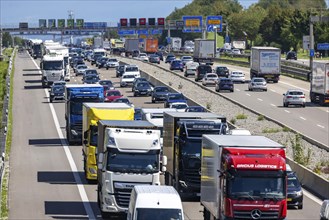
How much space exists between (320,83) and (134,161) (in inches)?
1854

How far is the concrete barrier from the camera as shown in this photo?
3638cm

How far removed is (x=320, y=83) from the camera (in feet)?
249

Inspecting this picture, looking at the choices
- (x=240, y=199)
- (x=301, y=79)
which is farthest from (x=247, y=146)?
(x=301, y=79)

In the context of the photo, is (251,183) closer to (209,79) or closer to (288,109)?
(288,109)

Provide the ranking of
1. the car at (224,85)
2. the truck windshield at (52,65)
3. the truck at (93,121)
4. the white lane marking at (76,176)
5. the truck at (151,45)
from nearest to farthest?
the white lane marking at (76,176)
the truck at (93,121)
the car at (224,85)
the truck windshield at (52,65)
the truck at (151,45)

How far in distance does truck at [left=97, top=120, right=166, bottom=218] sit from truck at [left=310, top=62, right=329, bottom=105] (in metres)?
45.3

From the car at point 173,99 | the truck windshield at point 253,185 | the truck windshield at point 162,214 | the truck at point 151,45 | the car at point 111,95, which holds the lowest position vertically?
the truck at point 151,45

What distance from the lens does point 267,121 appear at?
2323 inches

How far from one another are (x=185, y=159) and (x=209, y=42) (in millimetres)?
94726

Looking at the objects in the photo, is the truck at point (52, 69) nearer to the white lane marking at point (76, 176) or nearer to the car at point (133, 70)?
the car at point (133, 70)

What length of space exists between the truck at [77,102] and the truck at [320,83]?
93.0 feet

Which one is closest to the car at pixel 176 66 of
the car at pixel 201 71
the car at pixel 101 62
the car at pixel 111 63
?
the car at pixel 111 63

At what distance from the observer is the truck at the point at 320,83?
74812mm

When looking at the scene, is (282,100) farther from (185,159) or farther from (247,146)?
(247,146)
